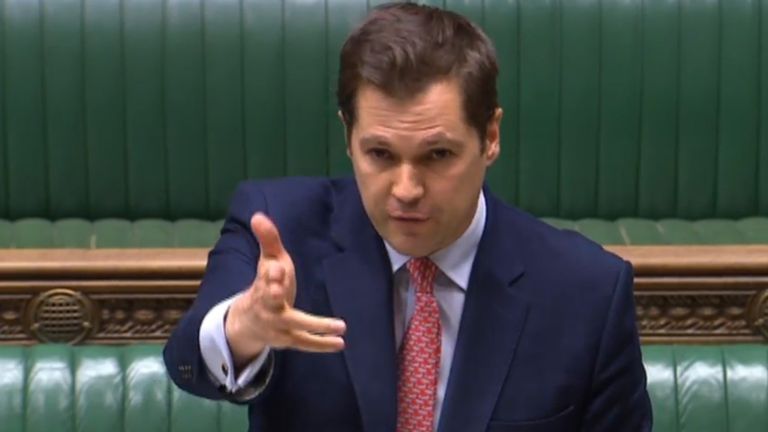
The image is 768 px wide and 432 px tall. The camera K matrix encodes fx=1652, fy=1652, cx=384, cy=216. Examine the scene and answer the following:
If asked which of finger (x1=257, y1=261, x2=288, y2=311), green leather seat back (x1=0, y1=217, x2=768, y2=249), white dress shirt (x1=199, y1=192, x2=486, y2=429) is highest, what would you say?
finger (x1=257, y1=261, x2=288, y2=311)

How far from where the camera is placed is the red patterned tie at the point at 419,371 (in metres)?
1.34

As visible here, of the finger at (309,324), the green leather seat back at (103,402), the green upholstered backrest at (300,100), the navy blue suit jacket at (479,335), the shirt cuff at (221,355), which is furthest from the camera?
the green upholstered backrest at (300,100)

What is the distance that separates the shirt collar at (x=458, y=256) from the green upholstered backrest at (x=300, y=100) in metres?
1.48

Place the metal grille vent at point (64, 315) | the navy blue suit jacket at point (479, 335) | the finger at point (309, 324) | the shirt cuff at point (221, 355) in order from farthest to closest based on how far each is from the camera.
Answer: the metal grille vent at point (64, 315), the navy blue suit jacket at point (479, 335), the shirt cuff at point (221, 355), the finger at point (309, 324)

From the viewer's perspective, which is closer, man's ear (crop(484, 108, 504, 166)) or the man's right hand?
the man's right hand

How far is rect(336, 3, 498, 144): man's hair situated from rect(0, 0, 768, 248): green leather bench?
5.09 ft

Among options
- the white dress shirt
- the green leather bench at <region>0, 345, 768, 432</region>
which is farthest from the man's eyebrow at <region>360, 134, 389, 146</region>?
the green leather bench at <region>0, 345, 768, 432</region>

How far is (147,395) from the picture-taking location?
1989mm

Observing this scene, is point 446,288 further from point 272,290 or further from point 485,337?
point 272,290

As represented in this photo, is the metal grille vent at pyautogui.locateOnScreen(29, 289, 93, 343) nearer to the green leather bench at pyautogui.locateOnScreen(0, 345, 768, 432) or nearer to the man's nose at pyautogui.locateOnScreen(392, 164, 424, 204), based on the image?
the green leather bench at pyautogui.locateOnScreen(0, 345, 768, 432)

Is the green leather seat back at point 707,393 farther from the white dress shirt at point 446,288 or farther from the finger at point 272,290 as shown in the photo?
the finger at point 272,290

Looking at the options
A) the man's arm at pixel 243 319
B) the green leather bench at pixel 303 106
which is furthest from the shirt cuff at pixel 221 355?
the green leather bench at pixel 303 106

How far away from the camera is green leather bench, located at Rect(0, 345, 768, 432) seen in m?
1.98

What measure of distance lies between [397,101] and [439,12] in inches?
3.4
